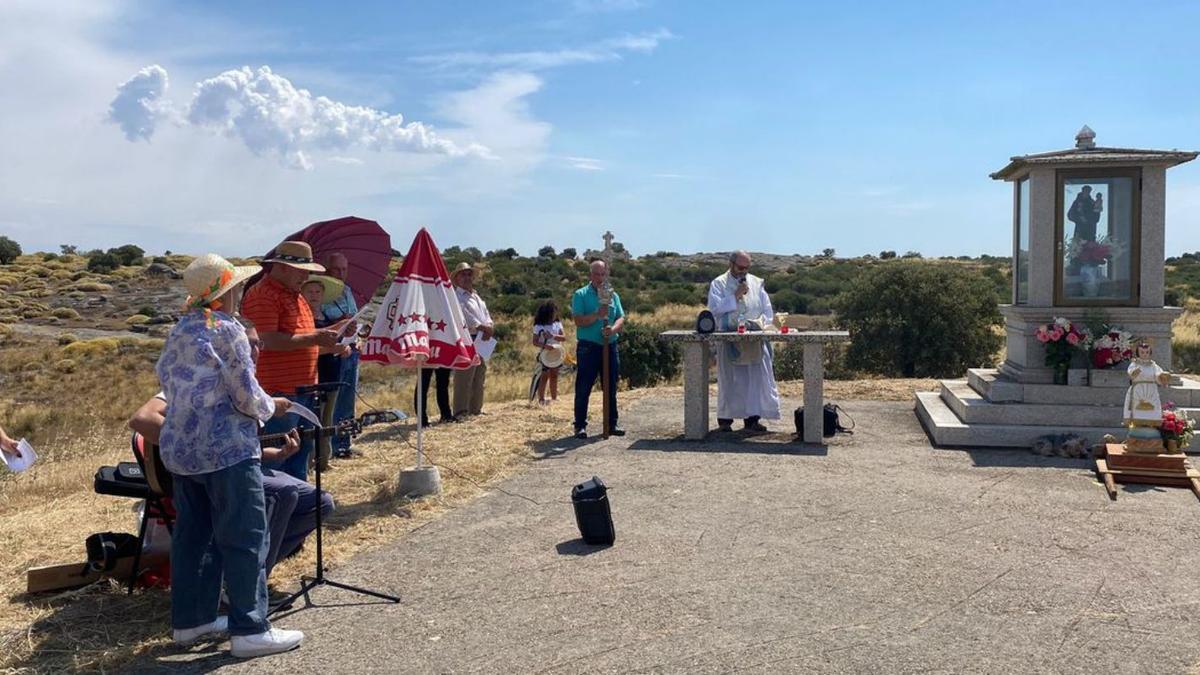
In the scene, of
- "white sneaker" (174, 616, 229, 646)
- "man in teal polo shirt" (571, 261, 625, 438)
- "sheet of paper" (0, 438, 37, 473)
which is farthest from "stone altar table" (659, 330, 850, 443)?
"sheet of paper" (0, 438, 37, 473)

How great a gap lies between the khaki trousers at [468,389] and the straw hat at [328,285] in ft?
12.8

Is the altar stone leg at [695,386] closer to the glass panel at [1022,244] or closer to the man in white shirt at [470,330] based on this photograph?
the man in white shirt at [470,330]

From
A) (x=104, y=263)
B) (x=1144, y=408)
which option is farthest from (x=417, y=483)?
(x=104, y=263)

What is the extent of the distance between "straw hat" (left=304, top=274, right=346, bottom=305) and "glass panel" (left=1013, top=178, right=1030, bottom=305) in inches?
291

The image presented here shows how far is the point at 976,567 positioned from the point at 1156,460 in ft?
10.8

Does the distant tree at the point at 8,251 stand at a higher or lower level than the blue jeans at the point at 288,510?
higher

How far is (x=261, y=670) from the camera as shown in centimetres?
435

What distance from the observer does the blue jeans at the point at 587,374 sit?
1030 cm

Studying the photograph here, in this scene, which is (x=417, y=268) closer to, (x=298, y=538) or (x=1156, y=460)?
(x=298, y=538)

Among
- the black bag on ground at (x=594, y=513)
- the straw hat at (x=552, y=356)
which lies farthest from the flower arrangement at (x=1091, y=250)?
the black bag on ground at (x=594, y=513)

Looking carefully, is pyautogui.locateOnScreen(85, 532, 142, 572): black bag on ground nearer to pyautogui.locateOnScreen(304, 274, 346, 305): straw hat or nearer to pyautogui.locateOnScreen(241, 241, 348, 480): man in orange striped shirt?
pyautogui.locateOnScreen(241, 241, 348, 480): man in orange striped shirt

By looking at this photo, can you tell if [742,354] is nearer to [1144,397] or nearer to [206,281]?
[1144,397]

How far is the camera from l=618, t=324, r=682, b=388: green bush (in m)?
20.1

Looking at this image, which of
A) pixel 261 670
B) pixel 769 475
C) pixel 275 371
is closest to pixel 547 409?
pixel 769 475
